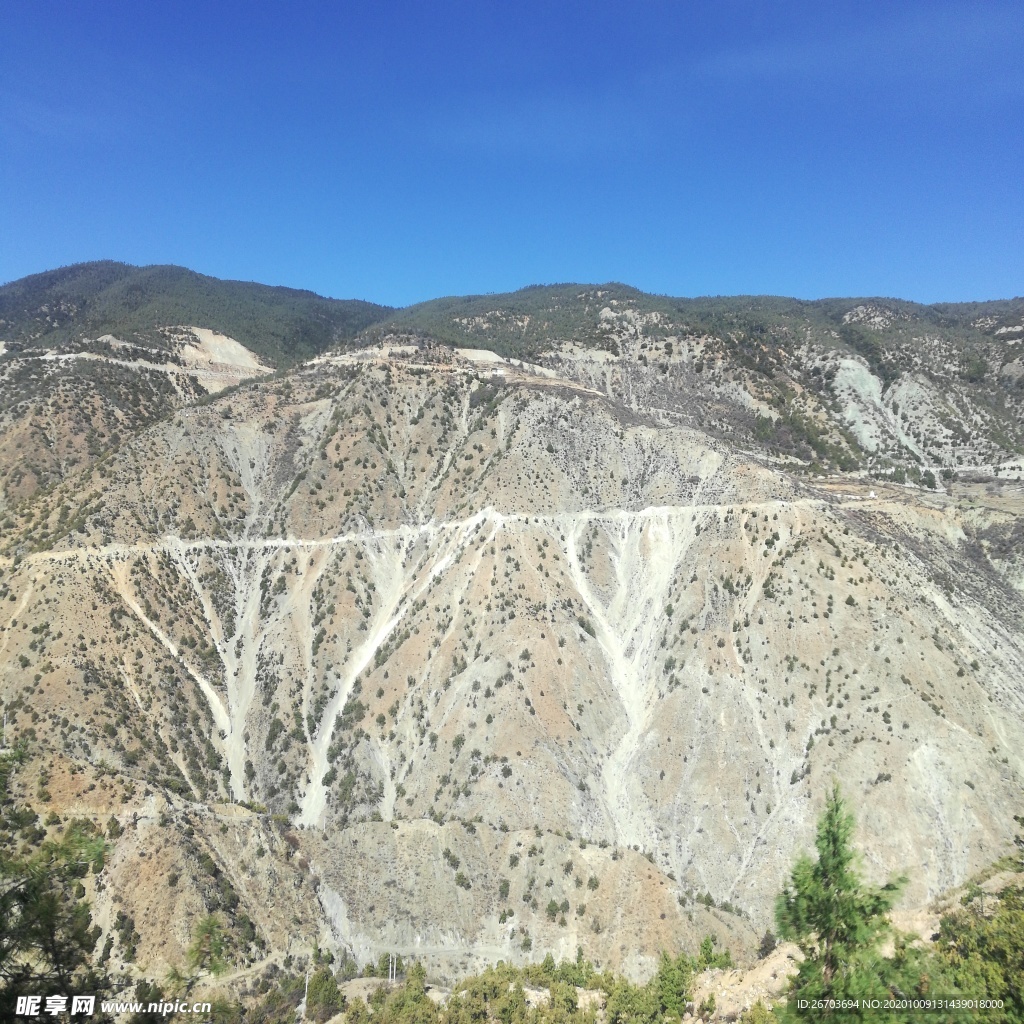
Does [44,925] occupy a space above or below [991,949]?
above

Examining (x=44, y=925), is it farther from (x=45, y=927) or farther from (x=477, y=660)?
(x=477, y=660)

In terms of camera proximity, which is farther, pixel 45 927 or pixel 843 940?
pixel 843 940

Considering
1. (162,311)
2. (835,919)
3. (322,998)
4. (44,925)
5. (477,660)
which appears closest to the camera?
(44,925)

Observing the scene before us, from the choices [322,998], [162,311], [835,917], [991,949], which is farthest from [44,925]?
[162,311]

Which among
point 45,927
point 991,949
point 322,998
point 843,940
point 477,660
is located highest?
point 45,927

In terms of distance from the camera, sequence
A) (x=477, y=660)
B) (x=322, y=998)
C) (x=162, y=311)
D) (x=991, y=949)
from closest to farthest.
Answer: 1. (x=991, y=949)
2. (x=322, y=998)
3. (x=477, y=660)
4. (x=162, y=311)

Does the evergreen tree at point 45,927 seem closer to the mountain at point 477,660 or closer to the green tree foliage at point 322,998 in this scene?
the mountain at point 477,660

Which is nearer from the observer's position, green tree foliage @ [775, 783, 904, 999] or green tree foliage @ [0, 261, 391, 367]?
green tree foliage @ [775, 783, 904, 999]

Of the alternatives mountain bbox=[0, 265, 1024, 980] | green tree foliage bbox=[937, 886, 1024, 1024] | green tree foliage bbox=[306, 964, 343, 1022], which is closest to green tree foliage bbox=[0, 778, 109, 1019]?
mountain bbox=[0, 265, 1024, 980]

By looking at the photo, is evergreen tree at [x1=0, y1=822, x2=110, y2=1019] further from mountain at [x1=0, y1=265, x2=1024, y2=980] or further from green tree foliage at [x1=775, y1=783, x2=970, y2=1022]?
green tree foliage at [x1=775, y1=783, x2=970, y2=1022]
